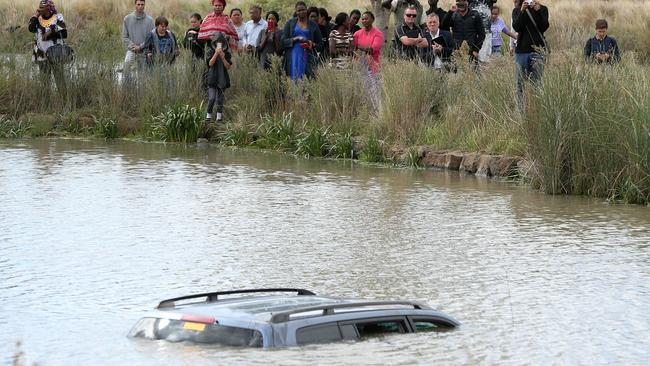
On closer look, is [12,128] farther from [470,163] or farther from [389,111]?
[470,163]

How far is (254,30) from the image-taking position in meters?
22.2

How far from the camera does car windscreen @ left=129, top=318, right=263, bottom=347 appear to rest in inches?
264

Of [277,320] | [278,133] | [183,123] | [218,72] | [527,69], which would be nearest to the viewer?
[277,320]

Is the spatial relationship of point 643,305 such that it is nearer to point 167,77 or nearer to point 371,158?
point 371,158

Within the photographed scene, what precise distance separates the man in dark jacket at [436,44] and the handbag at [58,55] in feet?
19.1

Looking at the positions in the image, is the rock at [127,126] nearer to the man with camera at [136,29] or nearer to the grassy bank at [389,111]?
the grassy bank at [389,111]

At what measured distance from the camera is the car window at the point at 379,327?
22.9ft

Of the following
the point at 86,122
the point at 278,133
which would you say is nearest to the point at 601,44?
the point at 278,133

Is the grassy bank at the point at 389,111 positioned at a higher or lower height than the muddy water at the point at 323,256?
higher

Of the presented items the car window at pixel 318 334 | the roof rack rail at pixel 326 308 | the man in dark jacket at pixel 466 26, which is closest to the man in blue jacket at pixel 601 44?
the man in dark jacket at pixel 466 26

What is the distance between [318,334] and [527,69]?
35.6 ft

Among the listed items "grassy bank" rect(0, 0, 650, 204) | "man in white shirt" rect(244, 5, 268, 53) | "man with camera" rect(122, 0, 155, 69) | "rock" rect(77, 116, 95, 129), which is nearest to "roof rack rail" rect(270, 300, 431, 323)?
"grassy bank" rect(0, 0, 650, 204)

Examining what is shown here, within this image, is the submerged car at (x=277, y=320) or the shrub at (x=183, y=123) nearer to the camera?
the submerged car at (x=277, y=320)

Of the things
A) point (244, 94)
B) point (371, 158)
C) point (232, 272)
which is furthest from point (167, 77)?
point (232, 272)
